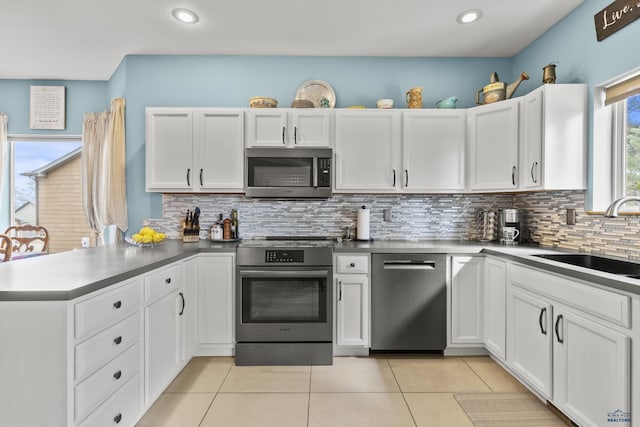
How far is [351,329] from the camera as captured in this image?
2748 millimetres

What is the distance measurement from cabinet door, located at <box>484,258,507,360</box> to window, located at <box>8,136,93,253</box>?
426 cm

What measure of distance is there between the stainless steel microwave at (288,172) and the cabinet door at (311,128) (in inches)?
4.8

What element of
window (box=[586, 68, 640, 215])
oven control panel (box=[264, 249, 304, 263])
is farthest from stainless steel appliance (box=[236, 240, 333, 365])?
window (box=[586, 68, 640, 215])

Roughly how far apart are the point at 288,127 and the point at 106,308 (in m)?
1.99

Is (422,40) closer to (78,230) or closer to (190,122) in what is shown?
(190,122)

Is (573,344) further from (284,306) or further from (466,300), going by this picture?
(284,306)

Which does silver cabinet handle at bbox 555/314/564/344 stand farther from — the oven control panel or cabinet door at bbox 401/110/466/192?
the oven control panel

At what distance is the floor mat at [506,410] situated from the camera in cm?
195

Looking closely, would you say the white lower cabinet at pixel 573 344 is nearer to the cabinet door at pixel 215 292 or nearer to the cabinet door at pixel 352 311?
the cabinet door at pixel 352 311

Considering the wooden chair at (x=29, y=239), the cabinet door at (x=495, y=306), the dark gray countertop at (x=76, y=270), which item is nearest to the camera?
the dark gray countertop at (x=76, y=270)

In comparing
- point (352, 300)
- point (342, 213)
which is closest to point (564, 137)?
point (342, 213)

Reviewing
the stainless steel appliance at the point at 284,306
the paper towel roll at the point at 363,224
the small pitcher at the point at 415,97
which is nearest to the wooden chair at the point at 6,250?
the stainless steel appliance at the point at 284,306

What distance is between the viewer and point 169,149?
3004 mm

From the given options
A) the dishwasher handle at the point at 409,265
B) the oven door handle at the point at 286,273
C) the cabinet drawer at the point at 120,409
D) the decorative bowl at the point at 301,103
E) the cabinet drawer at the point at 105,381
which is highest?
the decorative bowl at the point at 301,103
